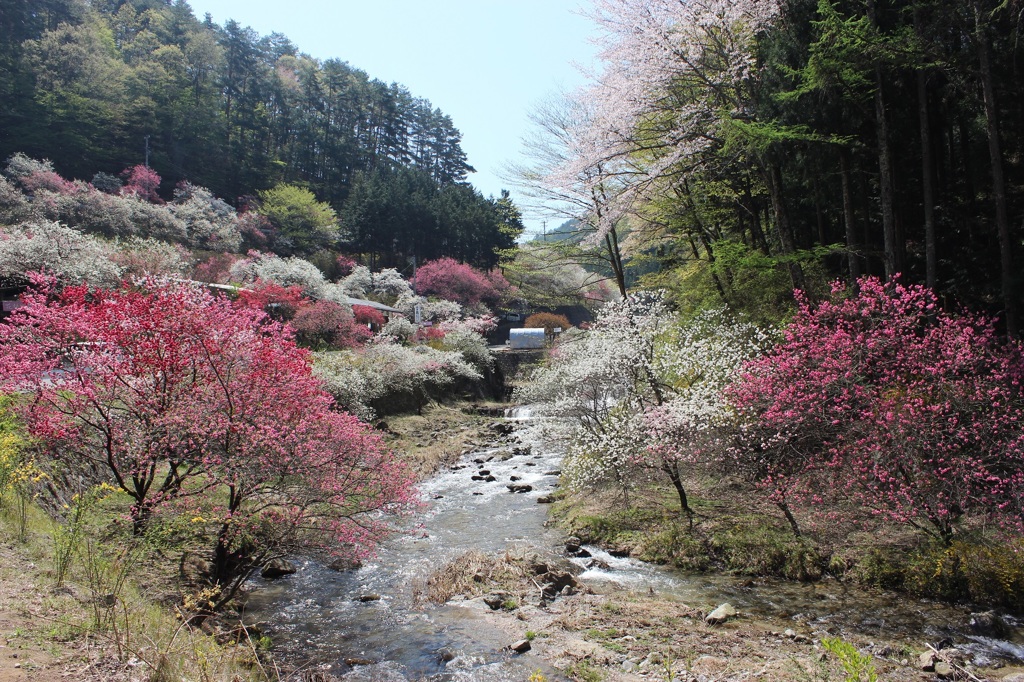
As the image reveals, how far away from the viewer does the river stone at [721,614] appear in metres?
7.34

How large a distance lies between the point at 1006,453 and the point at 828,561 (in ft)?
9.45

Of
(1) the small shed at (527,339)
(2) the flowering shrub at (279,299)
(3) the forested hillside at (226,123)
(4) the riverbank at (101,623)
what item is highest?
(3) the forested hillside at (226,123)

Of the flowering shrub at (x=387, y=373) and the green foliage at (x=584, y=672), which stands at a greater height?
the flowering shrub at (x=387, y=373)

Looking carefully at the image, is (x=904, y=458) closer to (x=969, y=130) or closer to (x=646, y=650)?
(x=646, y=650)

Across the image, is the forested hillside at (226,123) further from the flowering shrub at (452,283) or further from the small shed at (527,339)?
the small shed at (527,339)

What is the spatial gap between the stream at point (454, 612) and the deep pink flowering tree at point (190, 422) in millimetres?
1079

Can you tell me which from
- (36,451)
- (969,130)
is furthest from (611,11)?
(36,451)

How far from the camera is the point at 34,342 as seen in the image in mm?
7941

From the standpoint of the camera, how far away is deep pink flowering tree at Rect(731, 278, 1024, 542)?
7777mm

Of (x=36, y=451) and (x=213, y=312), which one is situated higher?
(x=213, y=312)

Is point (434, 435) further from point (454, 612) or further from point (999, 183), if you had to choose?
point (999, 183)

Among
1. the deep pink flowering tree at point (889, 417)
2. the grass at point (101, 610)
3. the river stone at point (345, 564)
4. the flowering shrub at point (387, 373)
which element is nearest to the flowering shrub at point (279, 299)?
the flowering shrub at point (387, 373)

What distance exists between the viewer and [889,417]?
316 inches

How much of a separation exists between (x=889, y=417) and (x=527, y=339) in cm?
3138
